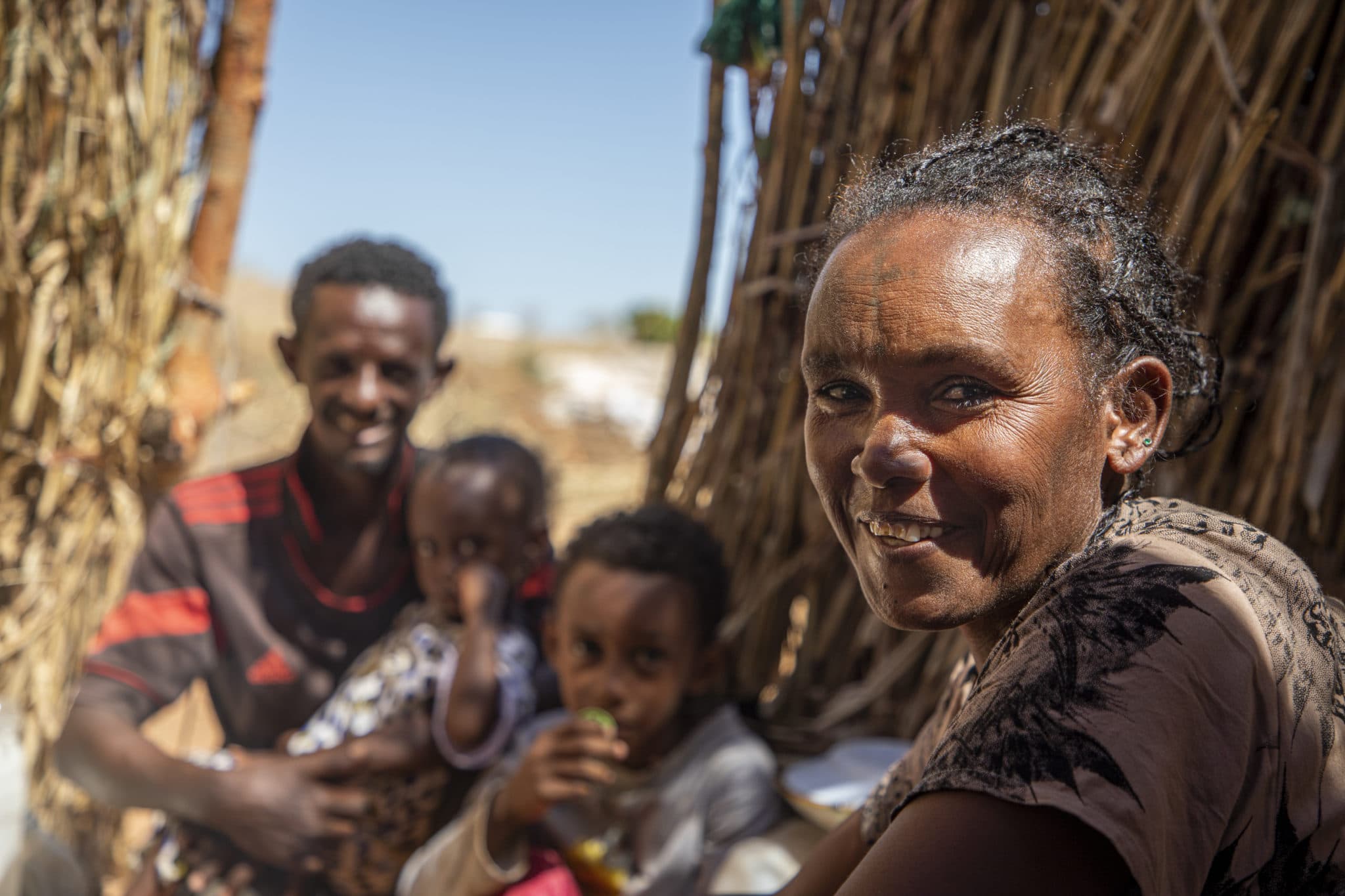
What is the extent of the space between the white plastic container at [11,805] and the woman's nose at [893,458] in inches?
73.5

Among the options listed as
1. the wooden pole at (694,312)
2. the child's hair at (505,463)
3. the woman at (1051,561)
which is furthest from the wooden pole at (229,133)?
the woman at (1051,561)

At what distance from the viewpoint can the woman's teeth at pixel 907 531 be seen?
1080 millimetres

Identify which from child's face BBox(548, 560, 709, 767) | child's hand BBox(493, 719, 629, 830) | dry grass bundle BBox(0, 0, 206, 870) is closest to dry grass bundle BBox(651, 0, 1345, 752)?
child's face BBox(548, 560, 709, 767)

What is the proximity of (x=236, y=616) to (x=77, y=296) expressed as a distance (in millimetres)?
1049

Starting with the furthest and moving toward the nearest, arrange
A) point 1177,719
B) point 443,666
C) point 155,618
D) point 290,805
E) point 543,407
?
1. point 543,407
2. point 155,618
3. point 443,666
4. point 290,805
5. point 1177,719

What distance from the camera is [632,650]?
2.18m

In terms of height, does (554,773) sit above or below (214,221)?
below

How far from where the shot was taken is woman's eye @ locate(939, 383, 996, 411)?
1.06 m

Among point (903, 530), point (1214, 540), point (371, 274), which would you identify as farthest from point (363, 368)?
point (1214, 540)

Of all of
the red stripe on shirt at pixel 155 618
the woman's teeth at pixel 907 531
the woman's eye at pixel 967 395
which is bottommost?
the red stripe on shirt at pixel 155 618

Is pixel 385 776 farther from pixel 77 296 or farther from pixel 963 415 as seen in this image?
pixel 963 415

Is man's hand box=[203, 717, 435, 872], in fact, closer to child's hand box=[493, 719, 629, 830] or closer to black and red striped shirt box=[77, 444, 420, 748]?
black and red striped shirt box=[77, 444, 420, 748]

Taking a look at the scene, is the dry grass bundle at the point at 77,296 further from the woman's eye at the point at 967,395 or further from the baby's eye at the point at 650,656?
the woman's eye at the point at 967,395

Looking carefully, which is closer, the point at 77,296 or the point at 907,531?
the point at 907,531
